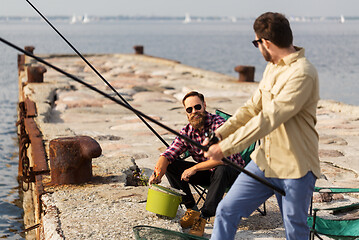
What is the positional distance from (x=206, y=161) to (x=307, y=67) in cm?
155

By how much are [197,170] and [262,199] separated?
115 cm

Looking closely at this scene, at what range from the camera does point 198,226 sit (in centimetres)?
411

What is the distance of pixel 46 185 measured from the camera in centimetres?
484

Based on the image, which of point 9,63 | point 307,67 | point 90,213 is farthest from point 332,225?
point 9,63

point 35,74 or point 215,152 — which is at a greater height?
point 215,152

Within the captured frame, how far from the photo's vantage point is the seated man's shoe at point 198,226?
4.07 m

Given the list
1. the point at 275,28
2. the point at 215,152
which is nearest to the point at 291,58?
the point at 275,28

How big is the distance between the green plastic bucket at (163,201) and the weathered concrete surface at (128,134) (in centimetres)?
7

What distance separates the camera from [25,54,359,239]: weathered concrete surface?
4.09 m

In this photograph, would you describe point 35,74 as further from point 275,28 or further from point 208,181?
point 275,28

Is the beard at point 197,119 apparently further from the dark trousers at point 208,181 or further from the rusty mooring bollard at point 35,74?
the rusty mooring bollard at point 35,74

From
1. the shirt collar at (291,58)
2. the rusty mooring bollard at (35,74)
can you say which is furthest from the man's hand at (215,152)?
the rusty mooring bollard at (35,74)

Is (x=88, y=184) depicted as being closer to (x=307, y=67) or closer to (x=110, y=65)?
(x=307, y=67)

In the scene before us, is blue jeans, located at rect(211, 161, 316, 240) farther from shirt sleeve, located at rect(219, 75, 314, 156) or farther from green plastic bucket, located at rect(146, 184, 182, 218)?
green plastic bucket, located at rect(146, 184, 182, 218)
